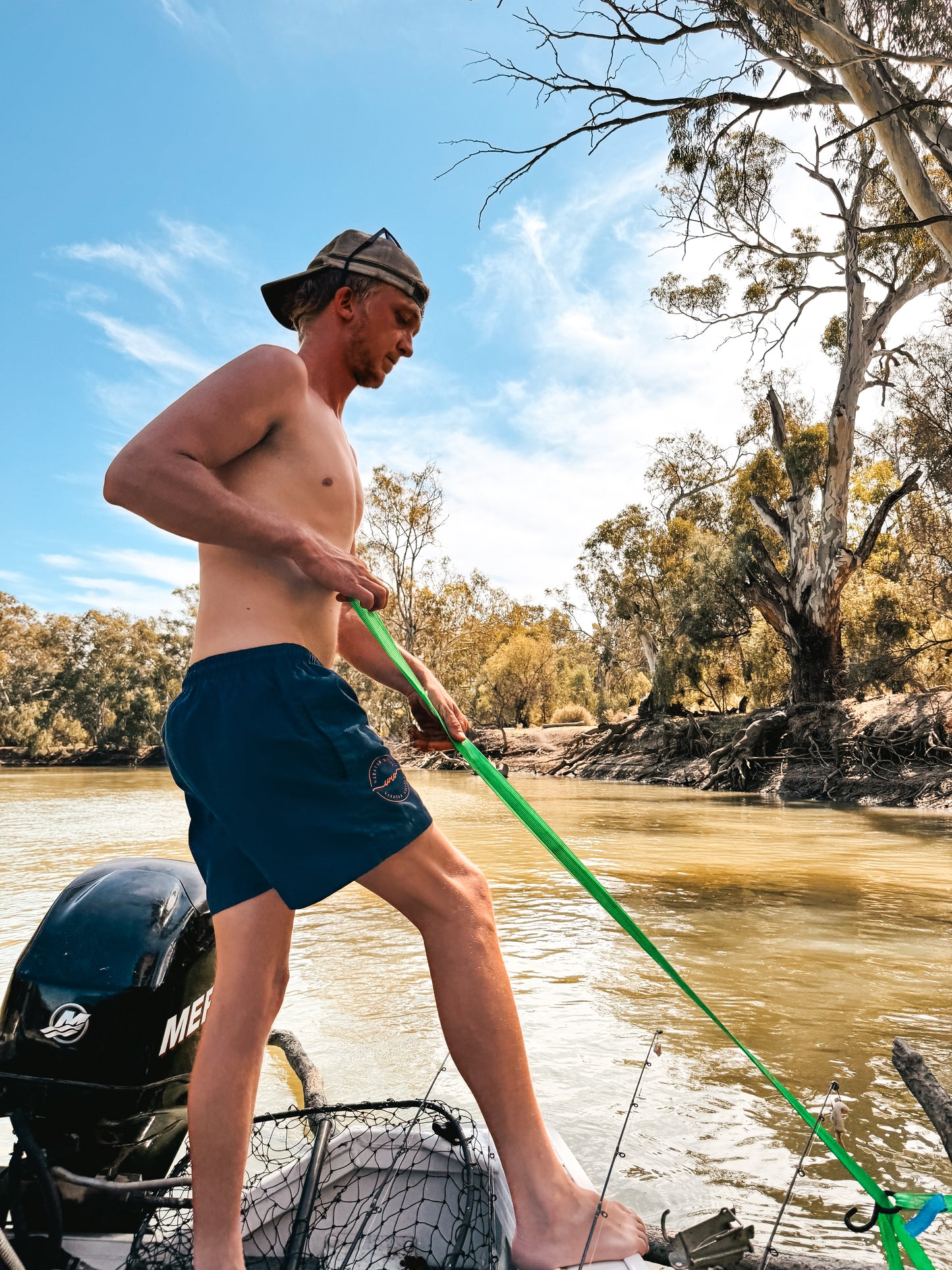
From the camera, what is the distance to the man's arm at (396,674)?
1.75 meters

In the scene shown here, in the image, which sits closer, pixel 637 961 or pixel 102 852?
pixel 637 961

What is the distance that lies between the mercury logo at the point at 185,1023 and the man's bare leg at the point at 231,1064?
269 mm

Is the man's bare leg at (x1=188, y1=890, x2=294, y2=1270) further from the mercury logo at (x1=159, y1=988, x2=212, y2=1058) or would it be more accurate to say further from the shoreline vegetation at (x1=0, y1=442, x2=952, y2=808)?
the shoreline vegetation at (x1=0, y1=442, x2=952, y2=808)

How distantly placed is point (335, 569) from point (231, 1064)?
74 centimetres

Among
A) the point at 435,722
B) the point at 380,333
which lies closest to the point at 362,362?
the point at 380,333

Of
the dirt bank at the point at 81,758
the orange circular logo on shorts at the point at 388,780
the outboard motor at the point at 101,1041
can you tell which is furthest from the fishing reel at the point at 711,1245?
the dirt bank at the point at 81,758

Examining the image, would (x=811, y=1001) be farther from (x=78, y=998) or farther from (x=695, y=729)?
(x=695, y=729)

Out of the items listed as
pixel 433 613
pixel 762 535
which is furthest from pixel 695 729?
pixel 433 613

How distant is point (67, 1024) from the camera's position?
1478mm

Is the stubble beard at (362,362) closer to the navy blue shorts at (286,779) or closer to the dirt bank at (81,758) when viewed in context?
the navy blue shorts at (286,779)

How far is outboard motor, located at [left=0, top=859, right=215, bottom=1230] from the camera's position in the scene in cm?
145

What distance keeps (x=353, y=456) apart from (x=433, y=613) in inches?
1384

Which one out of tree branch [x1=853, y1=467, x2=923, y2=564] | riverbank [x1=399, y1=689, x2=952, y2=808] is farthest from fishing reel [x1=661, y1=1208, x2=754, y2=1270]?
tree branch [x1=853, y1=467, x2=923, y2=564]

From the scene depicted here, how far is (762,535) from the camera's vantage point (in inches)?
868
